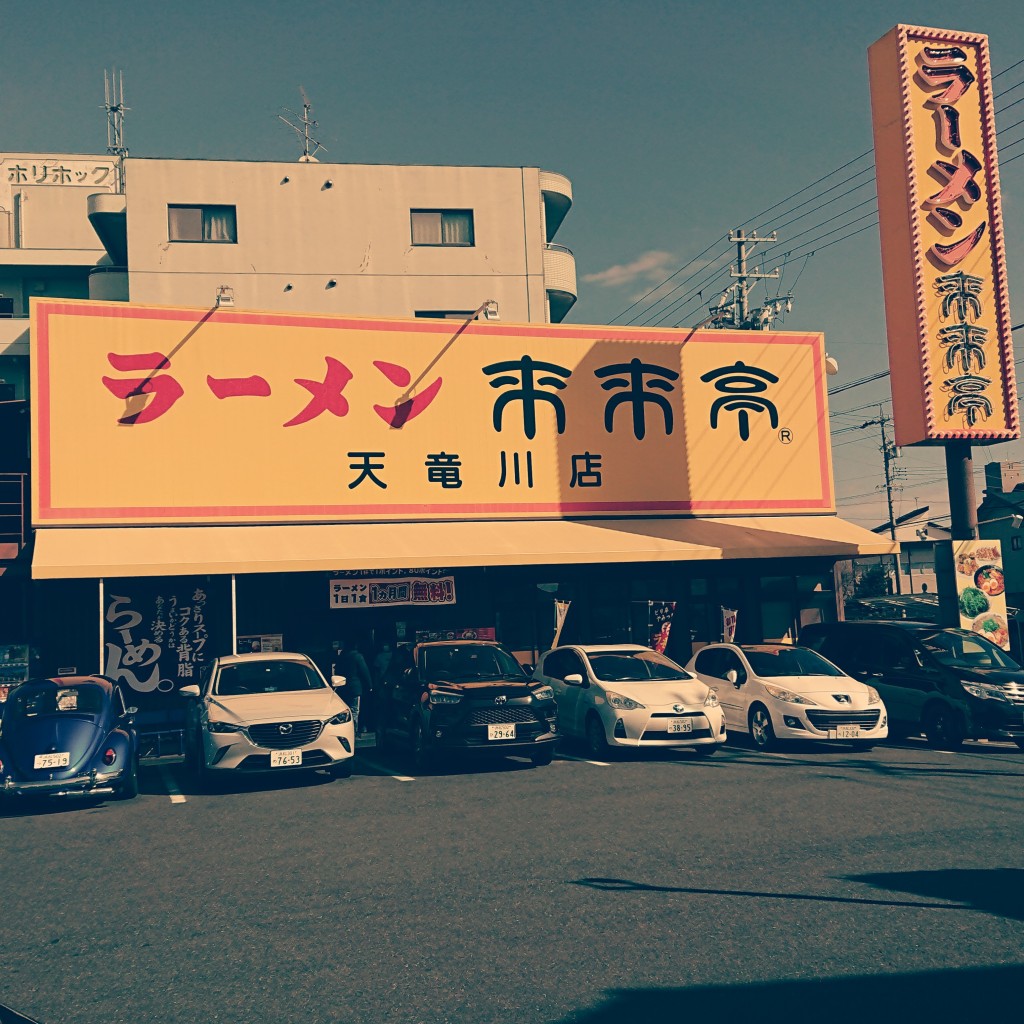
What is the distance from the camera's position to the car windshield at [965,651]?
55.4 ft

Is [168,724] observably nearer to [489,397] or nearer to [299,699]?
[299,699]

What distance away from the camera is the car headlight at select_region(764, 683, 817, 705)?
50.9 feet

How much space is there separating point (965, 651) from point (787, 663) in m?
3.03

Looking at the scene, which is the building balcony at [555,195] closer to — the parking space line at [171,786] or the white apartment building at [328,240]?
the white apartment building at [328,240]

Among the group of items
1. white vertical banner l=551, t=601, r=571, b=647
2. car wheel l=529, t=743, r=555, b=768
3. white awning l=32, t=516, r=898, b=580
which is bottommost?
car wheel l=529, t=743, r=555, b=768

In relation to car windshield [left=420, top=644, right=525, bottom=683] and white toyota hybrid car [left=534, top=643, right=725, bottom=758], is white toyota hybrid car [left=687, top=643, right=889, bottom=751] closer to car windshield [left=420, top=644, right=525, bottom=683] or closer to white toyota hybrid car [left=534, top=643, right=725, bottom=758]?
white toyota hybrid car [left=534, top=643, right=725, bottom=758]

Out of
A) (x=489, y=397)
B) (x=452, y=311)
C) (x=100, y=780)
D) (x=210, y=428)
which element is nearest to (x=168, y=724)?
(x=210, y=428)

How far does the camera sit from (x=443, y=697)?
14.1 m

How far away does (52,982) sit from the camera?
6211 mm

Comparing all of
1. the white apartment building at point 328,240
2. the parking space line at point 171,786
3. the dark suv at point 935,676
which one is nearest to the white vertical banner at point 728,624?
the dark suv at point 935,676

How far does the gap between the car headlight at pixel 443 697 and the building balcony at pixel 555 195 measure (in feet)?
82.5

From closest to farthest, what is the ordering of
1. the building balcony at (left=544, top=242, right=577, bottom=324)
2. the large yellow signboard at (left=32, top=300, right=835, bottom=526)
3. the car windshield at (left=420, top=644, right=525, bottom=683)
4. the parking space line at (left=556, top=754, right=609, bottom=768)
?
the parking space line at (left=556, top=754, right=609, bottom=768) < the car windshield at (left=420, top=644, right=525, bottom=683) < the large yellow signboard at (left=32, top=300, right=835, bottom=526) < the building balcony at (left=544, top=242, right=577, bottom=324)

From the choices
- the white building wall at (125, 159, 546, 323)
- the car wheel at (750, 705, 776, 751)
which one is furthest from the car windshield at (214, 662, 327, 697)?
the white building wall at (125, 159, 546, 323)

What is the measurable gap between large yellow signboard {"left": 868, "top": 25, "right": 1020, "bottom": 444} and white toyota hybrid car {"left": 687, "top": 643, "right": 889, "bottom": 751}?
20.1 ft
